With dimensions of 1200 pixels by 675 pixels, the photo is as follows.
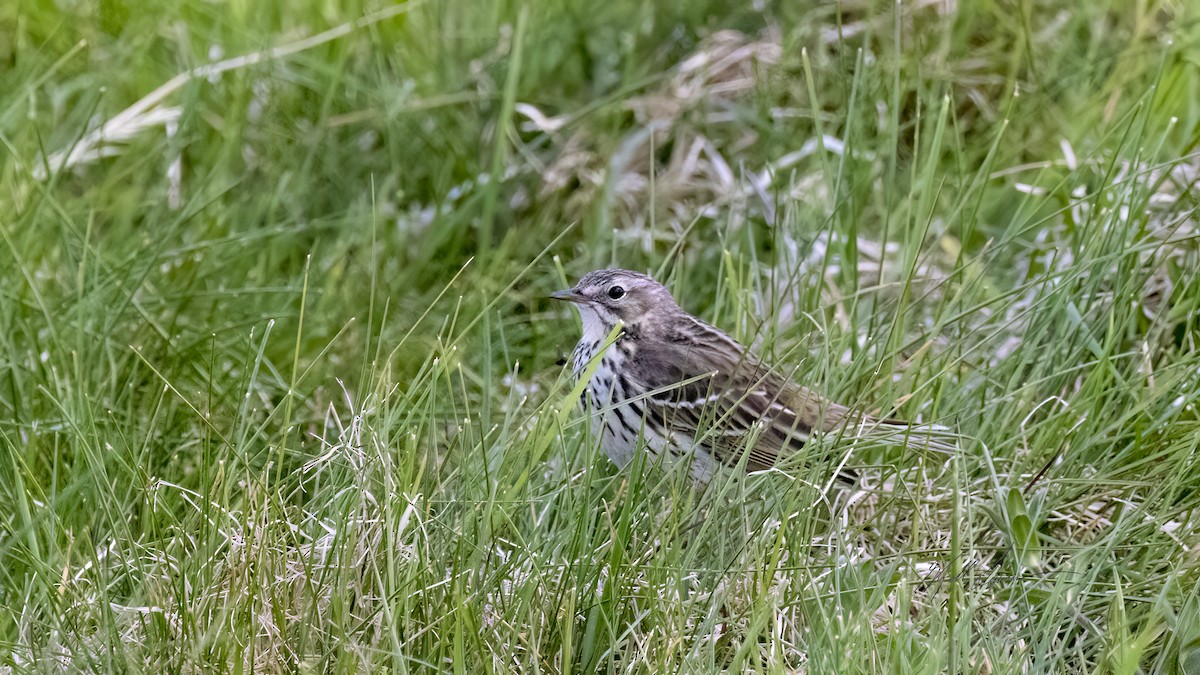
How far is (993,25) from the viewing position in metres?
6.63

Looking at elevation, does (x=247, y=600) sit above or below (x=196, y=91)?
below

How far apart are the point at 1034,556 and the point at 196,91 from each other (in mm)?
3859

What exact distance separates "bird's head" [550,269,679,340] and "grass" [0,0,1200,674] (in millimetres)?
173

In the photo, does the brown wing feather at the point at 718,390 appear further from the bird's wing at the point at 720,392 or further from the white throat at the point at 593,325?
the white throat at the point at 593,325

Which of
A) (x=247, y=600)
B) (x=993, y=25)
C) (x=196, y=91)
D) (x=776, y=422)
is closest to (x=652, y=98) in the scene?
(x=993, y=25)

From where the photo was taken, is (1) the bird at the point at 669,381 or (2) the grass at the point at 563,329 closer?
(2) the grass at the point at 563,329

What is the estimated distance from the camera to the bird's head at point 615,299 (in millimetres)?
4898

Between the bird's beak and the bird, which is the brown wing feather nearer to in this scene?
the bird

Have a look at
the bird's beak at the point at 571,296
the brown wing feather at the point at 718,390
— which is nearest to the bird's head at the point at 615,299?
the bird's beak at the point at 571,296

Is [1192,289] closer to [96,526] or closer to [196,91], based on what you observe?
[96,526]

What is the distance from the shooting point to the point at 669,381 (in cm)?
474

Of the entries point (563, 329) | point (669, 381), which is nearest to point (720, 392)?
point (669, 381)

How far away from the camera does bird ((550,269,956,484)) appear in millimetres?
4434

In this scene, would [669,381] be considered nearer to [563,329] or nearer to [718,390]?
[718,390]
